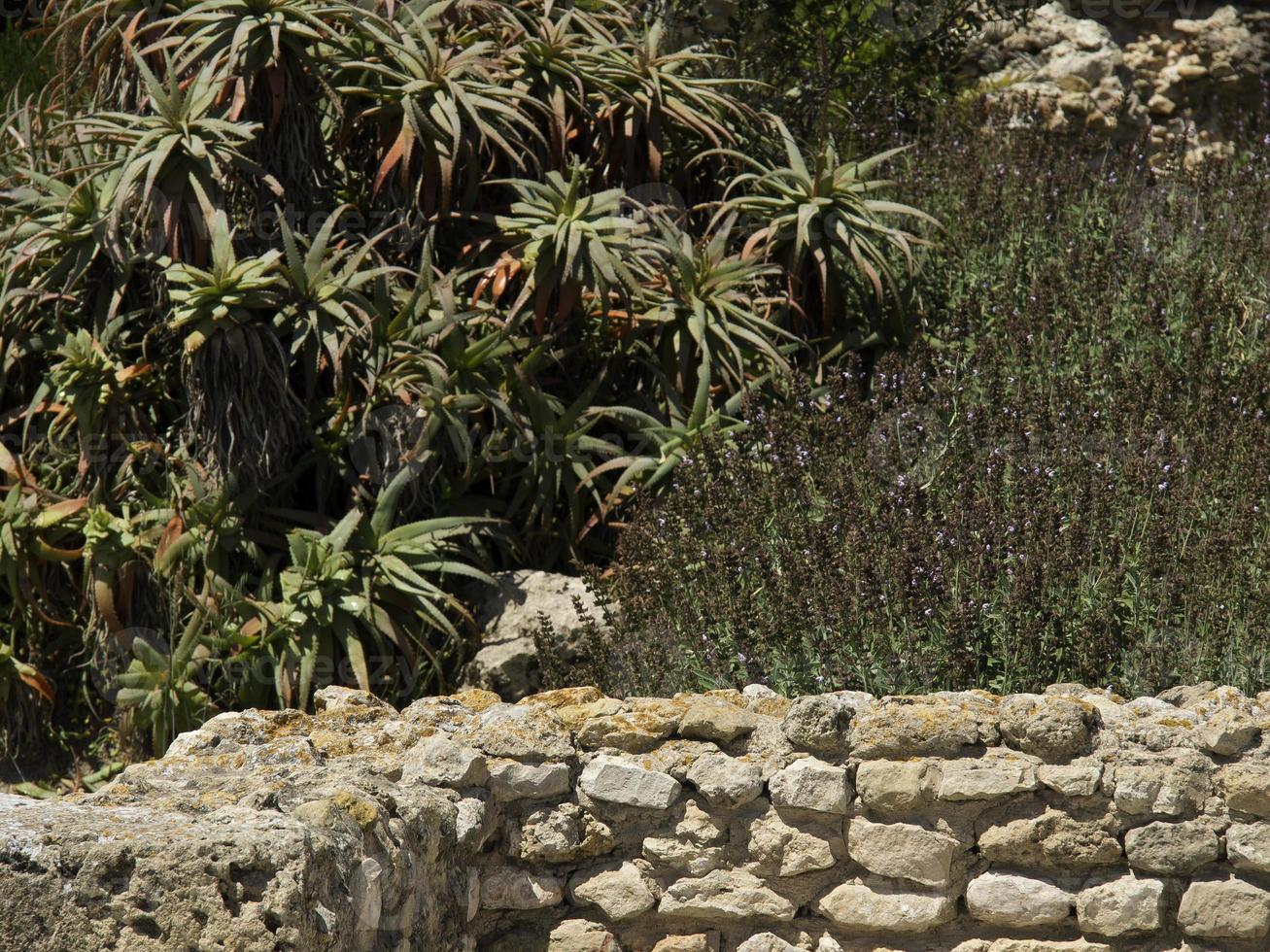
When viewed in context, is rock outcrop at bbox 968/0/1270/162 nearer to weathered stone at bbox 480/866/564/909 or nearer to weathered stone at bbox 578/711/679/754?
weathered stone at bbox 578/711/679/754

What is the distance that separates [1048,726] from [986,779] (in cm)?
18

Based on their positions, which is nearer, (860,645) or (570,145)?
(860,645)

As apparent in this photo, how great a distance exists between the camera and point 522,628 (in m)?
4.56

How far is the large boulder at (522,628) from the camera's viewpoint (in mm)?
4500

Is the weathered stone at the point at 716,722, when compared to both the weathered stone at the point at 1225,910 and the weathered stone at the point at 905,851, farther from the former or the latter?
the weathered stone at the point at 1225,910

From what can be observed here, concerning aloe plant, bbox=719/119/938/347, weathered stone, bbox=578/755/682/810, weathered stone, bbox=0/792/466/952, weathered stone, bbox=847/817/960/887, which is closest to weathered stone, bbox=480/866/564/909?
weathered stone, bbox=578/755/682/810

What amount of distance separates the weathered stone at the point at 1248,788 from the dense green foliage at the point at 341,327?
2.09 metres

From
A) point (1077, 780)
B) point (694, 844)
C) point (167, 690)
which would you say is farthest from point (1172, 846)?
point (167, 690)

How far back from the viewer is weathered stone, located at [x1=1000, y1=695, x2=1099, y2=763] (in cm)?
322

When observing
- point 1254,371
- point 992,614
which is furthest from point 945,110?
point 992,614

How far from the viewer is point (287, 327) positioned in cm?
473

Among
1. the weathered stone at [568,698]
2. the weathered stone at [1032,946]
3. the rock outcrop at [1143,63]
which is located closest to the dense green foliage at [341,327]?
the weathered stone at [568,698]

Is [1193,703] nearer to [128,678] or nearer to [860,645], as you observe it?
[860,645]

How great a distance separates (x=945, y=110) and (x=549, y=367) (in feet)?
9.21
